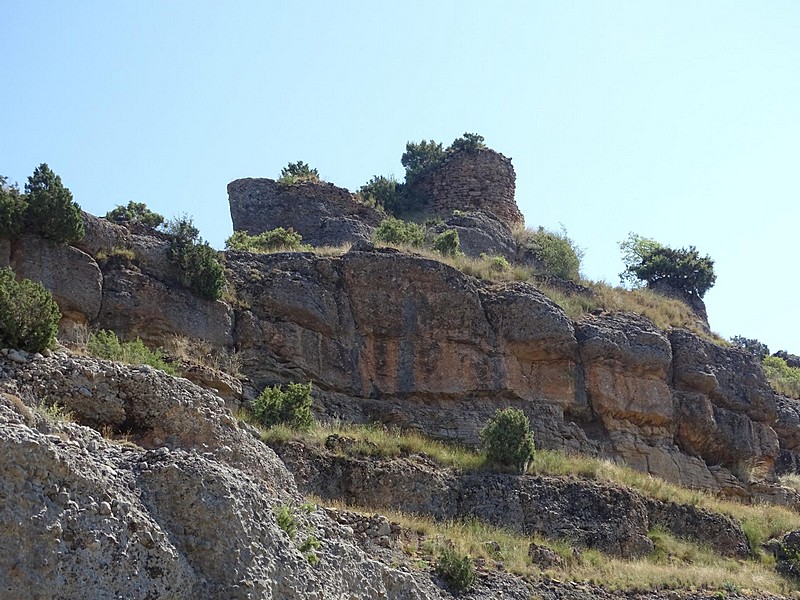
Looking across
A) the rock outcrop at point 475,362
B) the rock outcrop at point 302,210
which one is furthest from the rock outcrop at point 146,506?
the rock outcrop at point 302,210

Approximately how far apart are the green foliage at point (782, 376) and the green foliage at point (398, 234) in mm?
11017

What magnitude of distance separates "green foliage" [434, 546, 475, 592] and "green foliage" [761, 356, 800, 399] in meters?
18.8

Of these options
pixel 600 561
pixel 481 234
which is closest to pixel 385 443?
pixel 600 561

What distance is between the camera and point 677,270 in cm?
3916

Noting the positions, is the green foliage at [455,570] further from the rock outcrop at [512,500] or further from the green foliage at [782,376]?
the green foliage at [782,376]

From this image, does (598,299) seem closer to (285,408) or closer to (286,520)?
(285,408)

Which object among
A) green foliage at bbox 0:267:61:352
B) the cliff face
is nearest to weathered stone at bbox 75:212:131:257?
the cliff face

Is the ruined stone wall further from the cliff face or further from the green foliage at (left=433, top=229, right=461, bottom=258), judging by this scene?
the cliff face

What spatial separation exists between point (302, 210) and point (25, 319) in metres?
19.7

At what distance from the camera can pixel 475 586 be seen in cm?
1698

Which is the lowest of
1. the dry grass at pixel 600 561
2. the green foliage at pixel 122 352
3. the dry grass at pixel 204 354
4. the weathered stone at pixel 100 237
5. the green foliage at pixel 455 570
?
the green foliage at pixel 455 570

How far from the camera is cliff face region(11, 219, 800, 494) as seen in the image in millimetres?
23406

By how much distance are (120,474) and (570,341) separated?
1635 cm

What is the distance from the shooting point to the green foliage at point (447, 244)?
31344 millimetres
